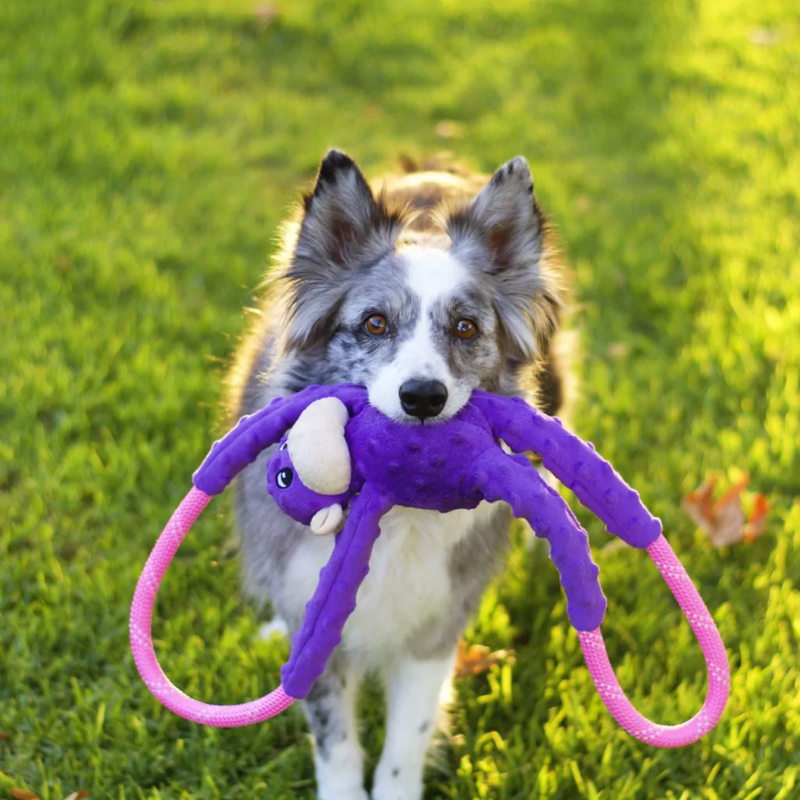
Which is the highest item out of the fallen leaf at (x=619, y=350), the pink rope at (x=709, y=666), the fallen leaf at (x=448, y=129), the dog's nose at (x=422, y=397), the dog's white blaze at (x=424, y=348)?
the fallen leaf at (x=448, y=129)

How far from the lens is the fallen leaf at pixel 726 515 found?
168 inches

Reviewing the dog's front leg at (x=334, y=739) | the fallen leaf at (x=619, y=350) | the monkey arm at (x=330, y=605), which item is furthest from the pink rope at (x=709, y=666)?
the fallen leaf at (x=619, y=350)

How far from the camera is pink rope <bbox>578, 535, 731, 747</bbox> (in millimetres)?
2547

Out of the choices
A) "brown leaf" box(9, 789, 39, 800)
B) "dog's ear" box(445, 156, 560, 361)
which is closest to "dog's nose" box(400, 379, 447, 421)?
"dog's ear" box(445, 156, 560, 361)

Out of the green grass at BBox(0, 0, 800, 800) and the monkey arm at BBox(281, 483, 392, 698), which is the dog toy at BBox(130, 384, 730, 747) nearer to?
the monkey arm at BBox(281, 483, 392, 698)

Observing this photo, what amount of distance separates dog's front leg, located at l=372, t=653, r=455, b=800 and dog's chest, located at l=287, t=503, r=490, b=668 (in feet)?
0.48

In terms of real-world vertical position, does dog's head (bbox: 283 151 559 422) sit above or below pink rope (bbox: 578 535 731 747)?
above

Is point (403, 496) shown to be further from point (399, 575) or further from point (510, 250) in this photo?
point (510, 250)

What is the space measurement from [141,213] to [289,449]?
13.0ft

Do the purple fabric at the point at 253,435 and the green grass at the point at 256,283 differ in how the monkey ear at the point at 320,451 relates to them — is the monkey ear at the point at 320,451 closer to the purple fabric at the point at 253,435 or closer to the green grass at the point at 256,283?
the purple fabric at the point at 253,435

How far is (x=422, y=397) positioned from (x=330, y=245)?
0.77 metres

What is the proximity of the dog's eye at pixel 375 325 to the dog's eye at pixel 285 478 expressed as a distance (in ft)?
1.58

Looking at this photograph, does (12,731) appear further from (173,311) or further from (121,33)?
(121,33)

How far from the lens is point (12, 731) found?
335 cm
